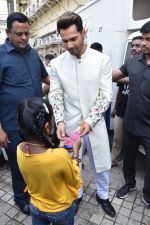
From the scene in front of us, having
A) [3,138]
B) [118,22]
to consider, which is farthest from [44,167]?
[118,22]

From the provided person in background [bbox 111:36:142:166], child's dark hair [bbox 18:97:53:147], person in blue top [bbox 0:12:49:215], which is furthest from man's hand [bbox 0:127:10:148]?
person in background [bbox 111:36:142:166]

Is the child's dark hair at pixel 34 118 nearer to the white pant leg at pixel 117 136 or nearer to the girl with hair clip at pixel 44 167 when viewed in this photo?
the girl with hair clip at pixel 44 167

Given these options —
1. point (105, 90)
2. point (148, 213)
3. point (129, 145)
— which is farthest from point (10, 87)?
point (148, 213)

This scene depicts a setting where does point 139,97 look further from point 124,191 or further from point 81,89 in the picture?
point 124,191

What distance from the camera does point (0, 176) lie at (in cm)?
364

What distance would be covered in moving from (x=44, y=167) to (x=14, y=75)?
123 cm

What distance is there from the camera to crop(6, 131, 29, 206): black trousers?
256 centimetres

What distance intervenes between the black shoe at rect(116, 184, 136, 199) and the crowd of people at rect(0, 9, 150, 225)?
0.04 ft

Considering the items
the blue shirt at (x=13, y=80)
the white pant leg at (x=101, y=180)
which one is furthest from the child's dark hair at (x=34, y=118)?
the white pant leg at (x=101, y=180)

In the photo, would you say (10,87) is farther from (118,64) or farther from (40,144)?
(118,64)

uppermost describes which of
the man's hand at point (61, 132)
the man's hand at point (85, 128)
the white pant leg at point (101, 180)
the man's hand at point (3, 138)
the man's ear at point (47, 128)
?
the man's ear at point (47, 128)

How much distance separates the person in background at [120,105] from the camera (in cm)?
317

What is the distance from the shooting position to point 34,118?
1.44 metres

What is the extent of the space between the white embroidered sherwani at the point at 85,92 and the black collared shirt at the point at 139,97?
1.20ft
